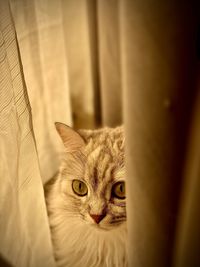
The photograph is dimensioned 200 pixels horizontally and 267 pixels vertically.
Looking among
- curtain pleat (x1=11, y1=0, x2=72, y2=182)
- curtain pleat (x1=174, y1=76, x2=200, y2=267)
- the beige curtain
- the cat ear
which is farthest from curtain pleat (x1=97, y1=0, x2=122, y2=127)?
curtain pleat (x1=174, y1=76, x2=200, y2=267)

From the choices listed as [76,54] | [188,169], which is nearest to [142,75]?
[188,169]

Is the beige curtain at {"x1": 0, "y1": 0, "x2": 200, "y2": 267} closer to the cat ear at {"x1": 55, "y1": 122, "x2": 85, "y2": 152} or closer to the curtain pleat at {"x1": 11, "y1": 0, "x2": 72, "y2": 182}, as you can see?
the curtain pleat at {"x1": 11, "y1": 0, "x2": 72, "y2": 182}

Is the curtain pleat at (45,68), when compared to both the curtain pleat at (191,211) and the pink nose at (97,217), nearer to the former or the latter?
the pink nose at (97,217)

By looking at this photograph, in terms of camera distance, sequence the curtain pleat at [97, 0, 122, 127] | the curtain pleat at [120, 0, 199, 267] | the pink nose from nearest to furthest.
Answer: the curtain pleat at [120, 0, 199, 267] < the pink nose < the curtain pleat at [97, 0, 122, 127]

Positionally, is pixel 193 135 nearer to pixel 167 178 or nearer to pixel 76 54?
pixel 167 178

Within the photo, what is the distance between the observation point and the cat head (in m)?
0.71

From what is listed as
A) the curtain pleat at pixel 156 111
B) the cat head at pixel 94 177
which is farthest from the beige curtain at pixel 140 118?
the cat head at pixel 94 177

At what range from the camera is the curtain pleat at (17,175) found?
1.90 ft

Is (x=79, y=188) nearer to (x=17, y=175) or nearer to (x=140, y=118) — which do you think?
(x=17, y=175)

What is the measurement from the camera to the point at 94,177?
719 millimetres

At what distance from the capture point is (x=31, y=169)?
666 millimetres

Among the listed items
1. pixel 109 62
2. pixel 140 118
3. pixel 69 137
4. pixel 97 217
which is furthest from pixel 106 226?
pixel 109 62

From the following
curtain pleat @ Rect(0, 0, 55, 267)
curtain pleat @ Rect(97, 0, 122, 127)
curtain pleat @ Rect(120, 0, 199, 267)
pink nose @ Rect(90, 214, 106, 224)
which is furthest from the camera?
curtain pleat @ Rect(97, 0, 122, 127)

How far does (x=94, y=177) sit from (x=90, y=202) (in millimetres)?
64
